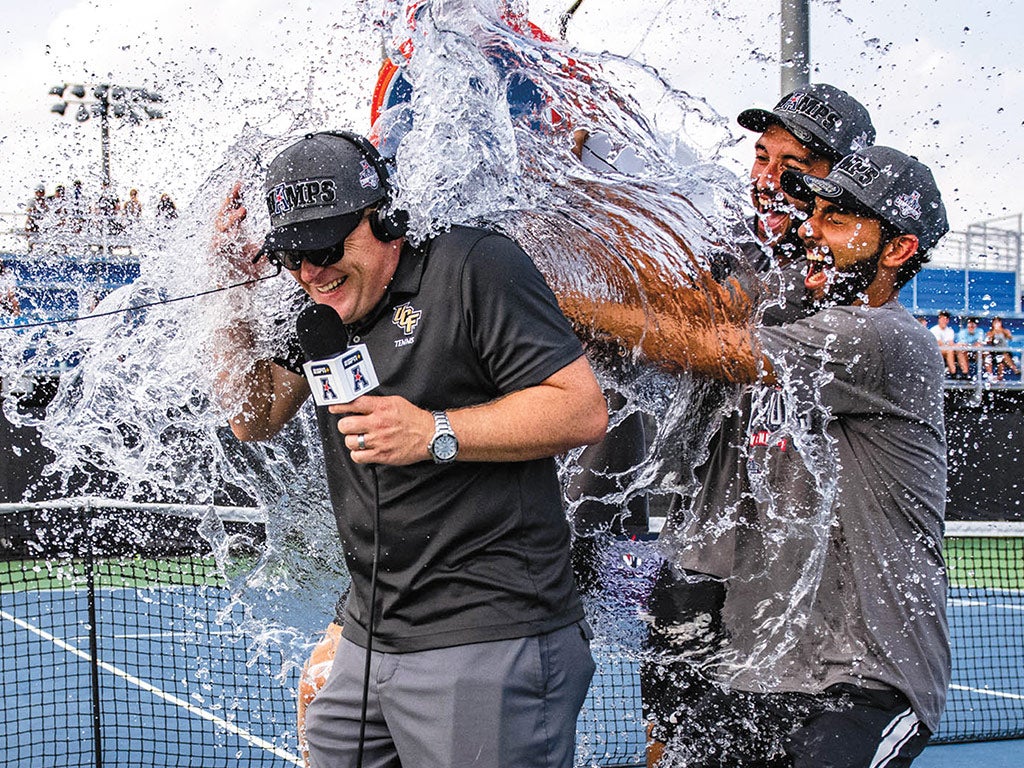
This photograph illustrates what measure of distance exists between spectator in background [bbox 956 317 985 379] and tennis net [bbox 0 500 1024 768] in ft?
14.3

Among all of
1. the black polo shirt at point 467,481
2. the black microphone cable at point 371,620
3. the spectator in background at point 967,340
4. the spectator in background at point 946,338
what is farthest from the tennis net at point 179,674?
the spectator in background at point 967,340

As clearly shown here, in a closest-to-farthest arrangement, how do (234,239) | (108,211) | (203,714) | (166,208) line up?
1. (234,239)
2. (166,208)
3. (108,211)
4. (203,714)

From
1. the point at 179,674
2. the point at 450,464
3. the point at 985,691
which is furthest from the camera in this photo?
the point at 179,674

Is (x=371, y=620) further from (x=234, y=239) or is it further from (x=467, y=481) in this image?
(x=234, y=239)

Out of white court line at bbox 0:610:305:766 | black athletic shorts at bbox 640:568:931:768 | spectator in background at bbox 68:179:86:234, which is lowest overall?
white court line at bbox 0:610:305:766

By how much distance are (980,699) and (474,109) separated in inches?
261

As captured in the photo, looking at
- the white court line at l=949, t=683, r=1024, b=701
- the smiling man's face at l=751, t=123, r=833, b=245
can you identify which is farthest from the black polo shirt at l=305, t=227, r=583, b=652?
the white court line at l=949, t=683, r=1024, b=701

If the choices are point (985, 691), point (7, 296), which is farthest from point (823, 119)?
point (985, 691)

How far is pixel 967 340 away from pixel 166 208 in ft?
51.9

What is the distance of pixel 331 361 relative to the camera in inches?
96.7

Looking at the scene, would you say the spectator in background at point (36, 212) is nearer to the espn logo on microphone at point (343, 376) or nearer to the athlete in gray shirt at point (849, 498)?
the espn logo on microphone at point (343, 376)

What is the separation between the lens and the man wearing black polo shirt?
254 cm

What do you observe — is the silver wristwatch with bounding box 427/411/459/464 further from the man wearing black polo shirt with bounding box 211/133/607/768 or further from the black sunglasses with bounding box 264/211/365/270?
the black sunglasses with bounding box 264/211/365/270

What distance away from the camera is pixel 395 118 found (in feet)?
10.4
